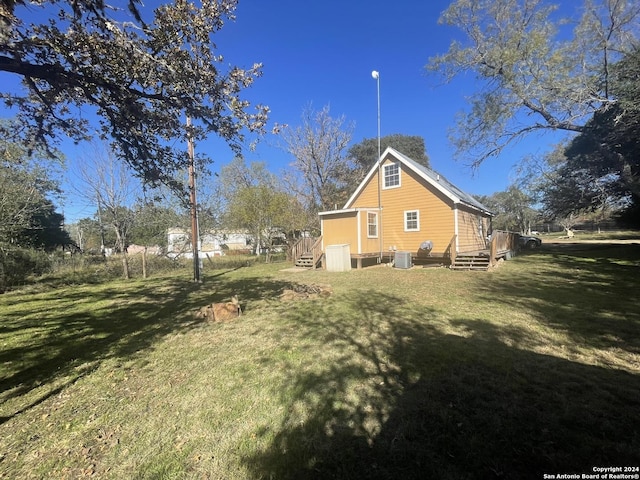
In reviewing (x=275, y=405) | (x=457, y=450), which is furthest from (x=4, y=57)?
(x=457, y=450)

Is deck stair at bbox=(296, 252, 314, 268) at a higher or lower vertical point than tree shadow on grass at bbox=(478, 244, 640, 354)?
higher

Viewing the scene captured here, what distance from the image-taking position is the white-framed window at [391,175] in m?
16.6

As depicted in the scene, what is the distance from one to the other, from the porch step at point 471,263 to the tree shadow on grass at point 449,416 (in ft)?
30.4

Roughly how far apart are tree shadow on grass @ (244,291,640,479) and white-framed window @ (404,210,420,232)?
1202 cm

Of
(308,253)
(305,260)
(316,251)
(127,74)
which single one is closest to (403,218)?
(316,251)

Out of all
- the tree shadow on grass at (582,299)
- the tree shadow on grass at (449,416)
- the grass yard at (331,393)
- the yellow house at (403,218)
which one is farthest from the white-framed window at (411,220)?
the tree shadow on grass at (449,416)

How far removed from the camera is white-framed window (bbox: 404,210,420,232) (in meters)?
16.0

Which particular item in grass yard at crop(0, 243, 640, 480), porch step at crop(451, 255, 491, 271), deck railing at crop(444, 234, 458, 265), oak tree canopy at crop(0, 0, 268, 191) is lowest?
grass yard at crop(0, 243, 640, 480)

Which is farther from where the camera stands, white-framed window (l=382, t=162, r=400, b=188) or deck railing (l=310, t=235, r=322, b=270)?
white-framed window (l=382, t=162, r=400, b=188)

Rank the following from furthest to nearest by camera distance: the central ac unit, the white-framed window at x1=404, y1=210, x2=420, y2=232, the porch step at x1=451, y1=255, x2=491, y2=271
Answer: the white-framed window at x1=404, y1=210, x2=420, y2=232 → the central ac unit → the porch step at x1=451, y1=255, x2=491, y2=271

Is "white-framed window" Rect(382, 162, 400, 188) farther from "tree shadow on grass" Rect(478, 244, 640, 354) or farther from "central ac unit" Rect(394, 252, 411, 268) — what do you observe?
"tree shadow on grass" Rect(478, 244, 640, 354)

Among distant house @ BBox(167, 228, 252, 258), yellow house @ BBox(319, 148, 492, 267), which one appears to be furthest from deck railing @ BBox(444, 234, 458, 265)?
distant house @ BBox(167, 228, 252, 258)

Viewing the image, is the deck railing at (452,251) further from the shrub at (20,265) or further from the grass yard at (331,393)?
the shrub at (20,265)

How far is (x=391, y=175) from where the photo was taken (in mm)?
16797
